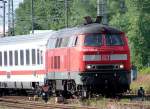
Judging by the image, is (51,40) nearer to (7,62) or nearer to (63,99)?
(63,99)

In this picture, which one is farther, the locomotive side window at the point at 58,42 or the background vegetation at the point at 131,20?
the background vegetation at the point at 131,20

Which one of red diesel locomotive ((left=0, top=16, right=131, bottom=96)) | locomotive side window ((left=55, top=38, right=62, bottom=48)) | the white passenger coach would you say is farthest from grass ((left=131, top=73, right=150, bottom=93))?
locomotive side window ((left=55, top=38, right=62, bottom=48))

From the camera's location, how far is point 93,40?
25.5 metres

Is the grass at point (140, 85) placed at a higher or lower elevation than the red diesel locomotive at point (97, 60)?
lower

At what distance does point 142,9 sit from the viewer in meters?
69.5

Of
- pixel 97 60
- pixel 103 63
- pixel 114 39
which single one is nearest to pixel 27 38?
pixel 114 39

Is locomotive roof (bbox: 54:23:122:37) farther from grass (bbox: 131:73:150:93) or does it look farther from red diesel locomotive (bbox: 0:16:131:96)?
grass (bbox: 131:73:150:93)

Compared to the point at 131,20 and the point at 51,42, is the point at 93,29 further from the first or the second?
the point at 131,20

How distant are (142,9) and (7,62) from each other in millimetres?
37646

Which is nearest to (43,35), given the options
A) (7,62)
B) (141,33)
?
(7,62)

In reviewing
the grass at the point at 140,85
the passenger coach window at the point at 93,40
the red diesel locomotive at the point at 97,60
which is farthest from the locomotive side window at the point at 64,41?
the grass at the point at 140,85

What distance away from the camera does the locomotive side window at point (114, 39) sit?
25.5 meters

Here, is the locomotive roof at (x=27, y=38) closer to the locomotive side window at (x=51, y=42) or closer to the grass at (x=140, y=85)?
the locomotive side window at (x=51, y=42)

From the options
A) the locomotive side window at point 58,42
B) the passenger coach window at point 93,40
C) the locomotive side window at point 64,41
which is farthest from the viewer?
the locomotive side window at point 58,42
